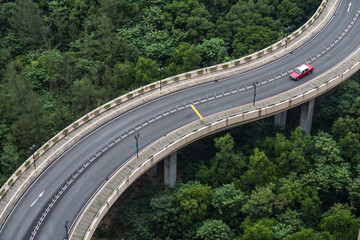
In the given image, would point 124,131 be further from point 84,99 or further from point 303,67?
point 303,67

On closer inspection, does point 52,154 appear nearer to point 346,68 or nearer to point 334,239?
point 334,239

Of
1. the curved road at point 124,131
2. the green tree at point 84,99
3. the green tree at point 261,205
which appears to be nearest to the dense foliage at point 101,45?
the green tree at point 84,99

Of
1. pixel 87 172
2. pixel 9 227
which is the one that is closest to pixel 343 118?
pixel 87 172

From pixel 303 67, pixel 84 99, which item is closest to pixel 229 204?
pixel 303 67

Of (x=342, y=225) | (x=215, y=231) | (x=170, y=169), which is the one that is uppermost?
(x=170, y=169)

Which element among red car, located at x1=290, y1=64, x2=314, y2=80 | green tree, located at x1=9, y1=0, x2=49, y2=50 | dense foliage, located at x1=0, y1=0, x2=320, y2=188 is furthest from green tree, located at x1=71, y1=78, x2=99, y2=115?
red car, located at x1=290, y1=64, x2=314, y2=80

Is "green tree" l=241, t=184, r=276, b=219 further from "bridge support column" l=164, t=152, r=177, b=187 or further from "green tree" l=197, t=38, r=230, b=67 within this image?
"green tree" l=197, t=38, r=230, b=67

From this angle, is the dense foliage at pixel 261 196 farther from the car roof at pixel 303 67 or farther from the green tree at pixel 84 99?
the green tree at pixel 84 99
